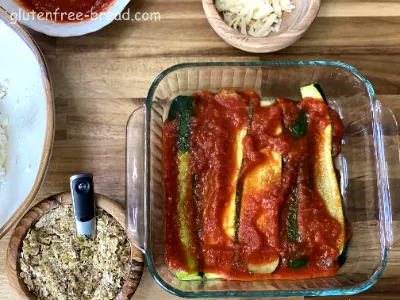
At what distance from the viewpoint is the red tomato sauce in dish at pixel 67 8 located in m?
1.82

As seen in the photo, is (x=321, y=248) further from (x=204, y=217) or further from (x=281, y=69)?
(x=281, y=69)

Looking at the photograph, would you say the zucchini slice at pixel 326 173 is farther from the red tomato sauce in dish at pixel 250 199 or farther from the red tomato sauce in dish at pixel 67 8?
the red tomato sauce in dish at pixel 67 8

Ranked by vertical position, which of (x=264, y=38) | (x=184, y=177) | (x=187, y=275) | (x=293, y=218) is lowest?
(x=187, y=275)

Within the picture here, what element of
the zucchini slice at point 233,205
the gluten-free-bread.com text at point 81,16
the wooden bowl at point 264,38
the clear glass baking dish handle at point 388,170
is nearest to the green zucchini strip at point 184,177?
the zucchini slice at point 233,205

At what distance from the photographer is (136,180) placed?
1650mm

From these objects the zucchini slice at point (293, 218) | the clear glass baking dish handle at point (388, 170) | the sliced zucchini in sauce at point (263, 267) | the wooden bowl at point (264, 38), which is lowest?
the sliced zucchini in sauce at point (263, 267)

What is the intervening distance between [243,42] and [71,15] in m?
0.60

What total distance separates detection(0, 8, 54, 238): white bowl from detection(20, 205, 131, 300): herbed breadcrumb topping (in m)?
0.12

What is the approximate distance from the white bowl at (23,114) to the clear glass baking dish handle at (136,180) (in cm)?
24

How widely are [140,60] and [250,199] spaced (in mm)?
631

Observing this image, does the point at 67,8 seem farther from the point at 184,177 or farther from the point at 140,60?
the point at 184,177

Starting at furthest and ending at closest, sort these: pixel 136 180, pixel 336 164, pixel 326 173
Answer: pixel 336 164 < pixel 326 173 < pixel 136 180

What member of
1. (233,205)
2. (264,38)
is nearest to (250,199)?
(233,205)

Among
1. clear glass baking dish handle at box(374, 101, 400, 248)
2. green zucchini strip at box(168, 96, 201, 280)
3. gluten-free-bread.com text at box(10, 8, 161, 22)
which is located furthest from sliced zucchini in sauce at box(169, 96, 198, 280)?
clear glass baking dish handle at box(374, 101, 400, 248)
